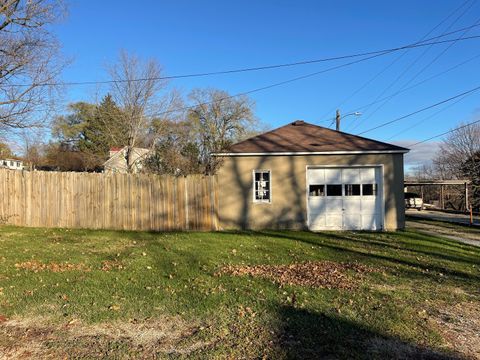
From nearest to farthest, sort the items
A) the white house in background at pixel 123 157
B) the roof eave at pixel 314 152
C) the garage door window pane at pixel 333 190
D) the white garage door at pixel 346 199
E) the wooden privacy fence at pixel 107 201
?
1. the wooden privacy fence at pixel 107 201
2. the roof eave at pixel 314 152
3. the white garage door at pixel 346 199
4. the garage door window pane at pixel 333 190
5. the white house in background at pixel 123 157

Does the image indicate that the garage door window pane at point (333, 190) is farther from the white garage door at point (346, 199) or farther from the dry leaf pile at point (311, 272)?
the dry leaf pile at point (311, 272)

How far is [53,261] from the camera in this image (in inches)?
329

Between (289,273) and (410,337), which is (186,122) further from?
(410,337)

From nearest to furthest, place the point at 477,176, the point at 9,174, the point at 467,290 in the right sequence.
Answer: the point at 467,290 → the point at 9,174 → the point at 477,176

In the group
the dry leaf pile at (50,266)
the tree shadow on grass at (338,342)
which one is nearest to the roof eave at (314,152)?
the dry leaf pile at (50,266)

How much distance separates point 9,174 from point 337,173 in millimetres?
11953

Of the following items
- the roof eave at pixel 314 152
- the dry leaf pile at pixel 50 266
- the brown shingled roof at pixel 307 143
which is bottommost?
the dry leaf pile at pixel 50 266

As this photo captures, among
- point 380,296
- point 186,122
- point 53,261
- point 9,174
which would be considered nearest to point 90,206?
point 9,174

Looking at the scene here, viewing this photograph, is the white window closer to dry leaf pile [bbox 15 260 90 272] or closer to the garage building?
the garage building

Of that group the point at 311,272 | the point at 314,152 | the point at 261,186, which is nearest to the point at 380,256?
the point at 311,272

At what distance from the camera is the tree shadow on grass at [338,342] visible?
4180 mm

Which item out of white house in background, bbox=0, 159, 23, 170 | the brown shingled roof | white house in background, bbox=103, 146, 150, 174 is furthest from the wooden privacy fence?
white house in background, bbox=103, 146, 150, 174

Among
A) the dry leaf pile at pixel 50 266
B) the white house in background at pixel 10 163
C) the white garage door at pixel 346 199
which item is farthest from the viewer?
the white house in background at pixel 10 163

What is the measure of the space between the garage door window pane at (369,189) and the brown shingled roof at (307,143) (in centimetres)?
143
